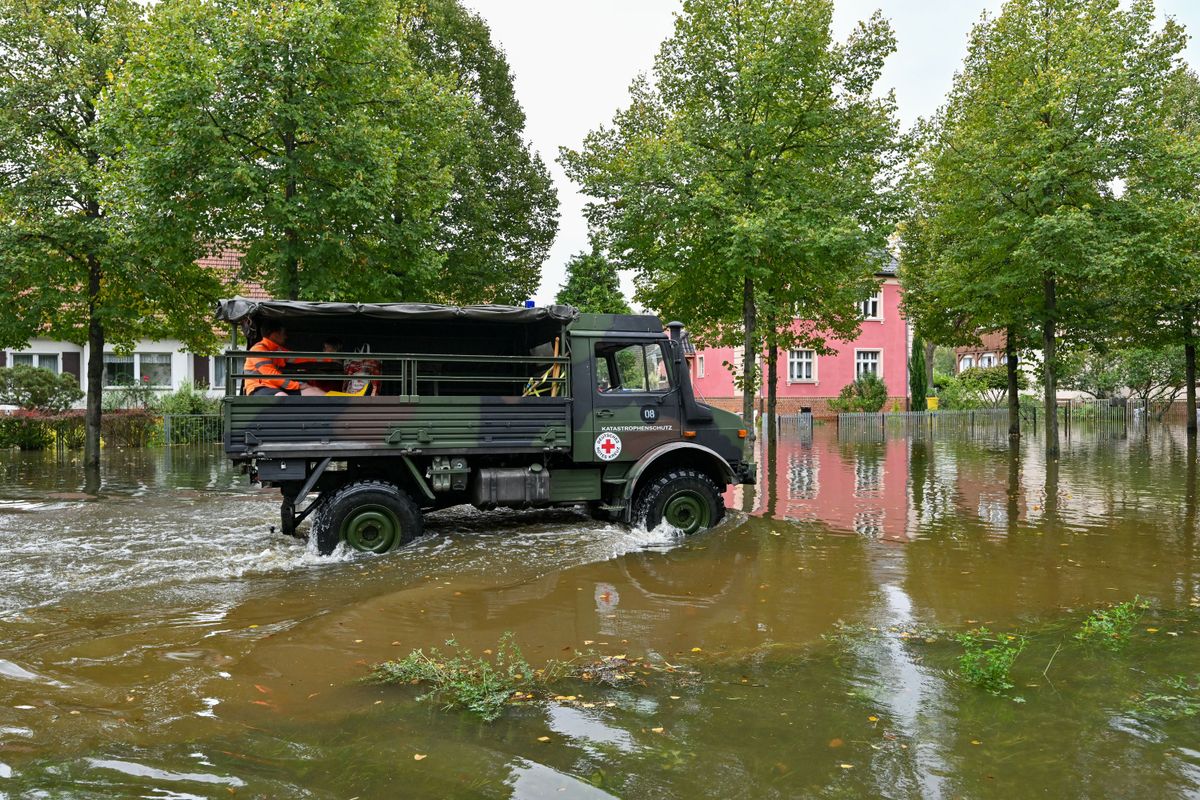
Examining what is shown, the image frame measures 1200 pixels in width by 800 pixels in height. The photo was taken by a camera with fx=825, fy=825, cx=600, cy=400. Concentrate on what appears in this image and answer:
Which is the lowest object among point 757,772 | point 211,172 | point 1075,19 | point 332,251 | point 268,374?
point 757,772

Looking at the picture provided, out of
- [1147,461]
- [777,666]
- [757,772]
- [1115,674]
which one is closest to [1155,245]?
[1147,461]

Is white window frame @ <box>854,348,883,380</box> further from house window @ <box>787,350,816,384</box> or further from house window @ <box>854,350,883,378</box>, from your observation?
house window @ <box>787,350,816,384</box>

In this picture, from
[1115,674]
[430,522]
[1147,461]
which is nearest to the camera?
[1115,674]

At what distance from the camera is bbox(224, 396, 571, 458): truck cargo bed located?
8.00 meters

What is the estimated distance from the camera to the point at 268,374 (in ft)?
27.4

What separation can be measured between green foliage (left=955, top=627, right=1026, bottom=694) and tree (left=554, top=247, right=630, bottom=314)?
86.3 ft

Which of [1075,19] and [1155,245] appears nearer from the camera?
[1155,245]

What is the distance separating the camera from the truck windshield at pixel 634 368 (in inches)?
378

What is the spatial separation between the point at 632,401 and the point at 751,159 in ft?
29.1

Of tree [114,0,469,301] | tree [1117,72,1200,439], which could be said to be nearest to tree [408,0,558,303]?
tree [114,0,469,301]

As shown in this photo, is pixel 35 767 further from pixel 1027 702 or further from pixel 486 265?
pixel 486 265

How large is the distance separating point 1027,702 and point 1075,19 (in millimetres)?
19477

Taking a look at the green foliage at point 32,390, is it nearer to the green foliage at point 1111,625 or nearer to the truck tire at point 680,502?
the truck tire at point 680,502

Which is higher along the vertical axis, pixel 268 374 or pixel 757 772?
Result: pixel 268 374
